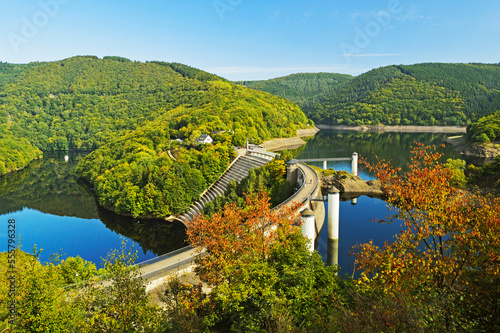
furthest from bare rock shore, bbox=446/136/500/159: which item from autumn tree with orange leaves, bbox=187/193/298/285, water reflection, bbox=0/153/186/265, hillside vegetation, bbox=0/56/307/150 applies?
autumn tree with orange leaves, bbox=187/193/298/285

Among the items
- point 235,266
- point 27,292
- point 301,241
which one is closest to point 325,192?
point 301,241

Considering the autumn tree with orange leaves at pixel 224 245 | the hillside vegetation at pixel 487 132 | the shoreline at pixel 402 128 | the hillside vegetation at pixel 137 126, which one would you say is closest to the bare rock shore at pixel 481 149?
the hillside vegetation at pixel 487 132

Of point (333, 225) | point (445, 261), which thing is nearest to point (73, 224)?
point (333, 225)

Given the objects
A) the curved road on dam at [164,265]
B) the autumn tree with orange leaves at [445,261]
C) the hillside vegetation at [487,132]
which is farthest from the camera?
the hillside vegetation at [487,132]

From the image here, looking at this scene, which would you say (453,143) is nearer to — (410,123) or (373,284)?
(410,123)

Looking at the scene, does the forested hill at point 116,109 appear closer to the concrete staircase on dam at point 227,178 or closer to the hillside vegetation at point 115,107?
the hillside vegetation at point 115,107

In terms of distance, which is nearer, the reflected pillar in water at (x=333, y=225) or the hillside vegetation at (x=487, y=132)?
the reflected pillar in water at (x=333, y=225)
